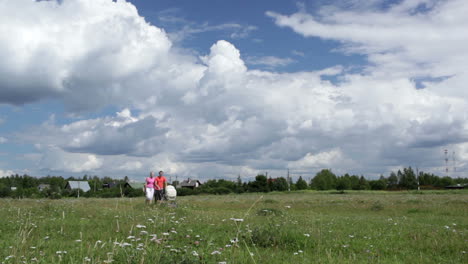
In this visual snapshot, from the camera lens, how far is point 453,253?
838 cm

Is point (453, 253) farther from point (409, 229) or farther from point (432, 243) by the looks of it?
point (409, 229)

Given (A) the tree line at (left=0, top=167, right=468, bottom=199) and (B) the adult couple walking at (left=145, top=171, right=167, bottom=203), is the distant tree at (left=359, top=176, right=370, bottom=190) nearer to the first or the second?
(A) the tree line at (left=0, top=167, right=468, bottom=199)

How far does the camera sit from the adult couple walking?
22831 millimetres

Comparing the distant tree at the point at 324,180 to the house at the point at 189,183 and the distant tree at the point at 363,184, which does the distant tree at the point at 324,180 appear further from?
the house at the point at 189,183

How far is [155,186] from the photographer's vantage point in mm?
22906

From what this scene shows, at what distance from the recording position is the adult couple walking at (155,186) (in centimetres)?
2283

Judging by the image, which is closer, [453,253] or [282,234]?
[453,253]

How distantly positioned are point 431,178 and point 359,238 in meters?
163

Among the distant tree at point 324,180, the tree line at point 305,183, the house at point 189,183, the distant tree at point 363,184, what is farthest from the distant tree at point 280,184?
the house at point 189,183

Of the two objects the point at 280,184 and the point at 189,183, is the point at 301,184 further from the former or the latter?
the point at 189,183

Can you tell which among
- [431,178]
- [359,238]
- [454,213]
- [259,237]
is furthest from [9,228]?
[431,178]

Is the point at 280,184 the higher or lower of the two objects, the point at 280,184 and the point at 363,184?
the higher

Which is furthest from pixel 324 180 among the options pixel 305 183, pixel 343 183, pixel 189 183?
pixel 189 183

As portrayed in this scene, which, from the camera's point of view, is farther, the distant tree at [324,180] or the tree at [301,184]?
the distant tree at [324,180]
